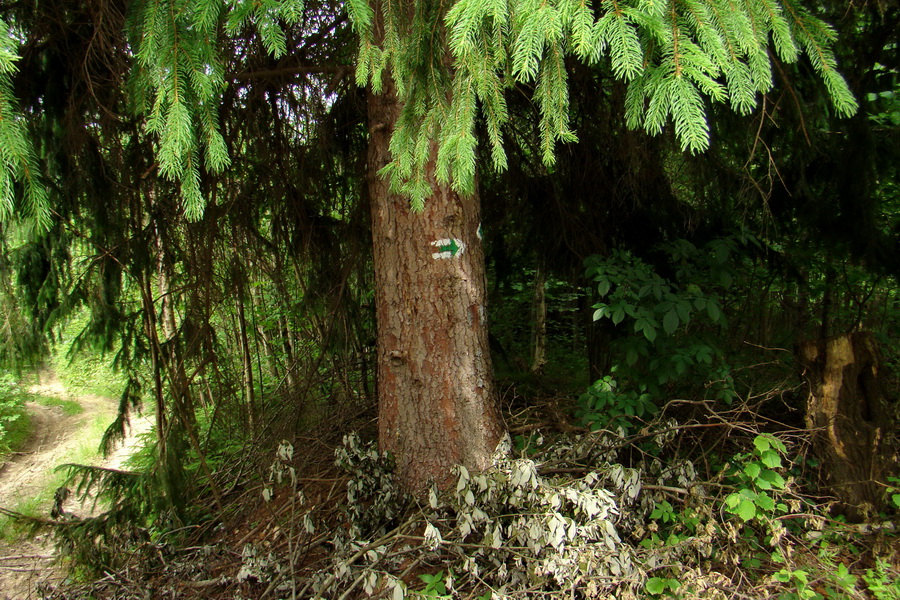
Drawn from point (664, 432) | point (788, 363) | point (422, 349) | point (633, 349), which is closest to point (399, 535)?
point (422, 349)

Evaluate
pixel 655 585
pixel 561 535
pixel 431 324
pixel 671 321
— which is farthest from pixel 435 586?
pixel 671 321

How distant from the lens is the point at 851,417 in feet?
9.23

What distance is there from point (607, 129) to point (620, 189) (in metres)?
→ 0.49

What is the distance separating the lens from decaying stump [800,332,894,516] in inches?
107

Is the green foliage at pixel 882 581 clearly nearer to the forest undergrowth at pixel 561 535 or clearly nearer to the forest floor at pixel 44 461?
the forest undergrowth at pixel 561 535

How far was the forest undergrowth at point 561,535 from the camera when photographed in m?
2.25

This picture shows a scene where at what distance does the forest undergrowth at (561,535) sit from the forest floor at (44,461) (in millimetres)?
1913

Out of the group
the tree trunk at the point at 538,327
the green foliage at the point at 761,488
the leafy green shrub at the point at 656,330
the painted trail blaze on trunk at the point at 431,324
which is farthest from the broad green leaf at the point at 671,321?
the tree trunk at the point at 538,327

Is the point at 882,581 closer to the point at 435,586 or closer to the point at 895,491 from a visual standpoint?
the point at 895,491

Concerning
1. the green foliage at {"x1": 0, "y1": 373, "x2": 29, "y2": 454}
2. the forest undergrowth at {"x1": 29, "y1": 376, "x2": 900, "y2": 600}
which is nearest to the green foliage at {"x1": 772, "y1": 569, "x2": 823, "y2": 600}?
the forest undergrowth at {"x1": 29, "y1": 376, "x2": 900, "y2": 600}

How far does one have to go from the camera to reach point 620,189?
3.99 meters

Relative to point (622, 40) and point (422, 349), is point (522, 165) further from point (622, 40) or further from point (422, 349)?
point (622, 40)

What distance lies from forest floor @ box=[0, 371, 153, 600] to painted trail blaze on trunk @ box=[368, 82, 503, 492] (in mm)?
2857

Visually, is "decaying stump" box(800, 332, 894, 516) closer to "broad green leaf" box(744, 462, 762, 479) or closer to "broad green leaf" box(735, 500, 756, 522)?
"broad green leaf" box(744, 462, 762, 479)
